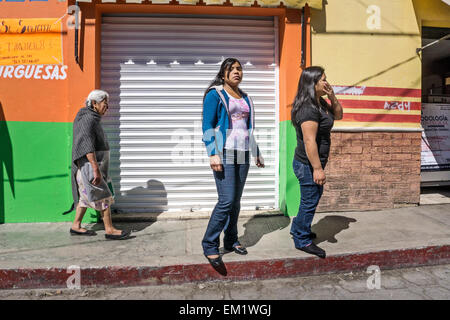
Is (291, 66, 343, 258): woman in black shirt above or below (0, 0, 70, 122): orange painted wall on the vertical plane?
below

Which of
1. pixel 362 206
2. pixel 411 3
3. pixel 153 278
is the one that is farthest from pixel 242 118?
pixel 411 3

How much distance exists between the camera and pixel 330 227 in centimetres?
461

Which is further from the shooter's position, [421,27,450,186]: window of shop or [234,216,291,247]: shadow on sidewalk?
[421,27,450,186]: window of shop

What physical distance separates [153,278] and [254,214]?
2.16 m

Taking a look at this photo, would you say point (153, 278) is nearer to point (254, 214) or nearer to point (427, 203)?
point (254, 214)

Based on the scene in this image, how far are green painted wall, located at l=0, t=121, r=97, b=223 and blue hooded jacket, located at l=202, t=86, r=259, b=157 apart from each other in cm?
233

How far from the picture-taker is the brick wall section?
5.25 metres

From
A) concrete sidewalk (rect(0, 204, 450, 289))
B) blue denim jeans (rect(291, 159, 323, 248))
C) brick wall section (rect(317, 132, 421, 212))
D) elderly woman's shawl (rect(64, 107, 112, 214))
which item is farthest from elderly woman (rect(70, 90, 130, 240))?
brick wall section (rect(317, 132, 421, 212))

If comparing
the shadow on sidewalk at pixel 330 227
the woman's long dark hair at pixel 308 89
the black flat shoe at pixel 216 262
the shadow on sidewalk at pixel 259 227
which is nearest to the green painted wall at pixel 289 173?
the shadow on sidewalk at pixel 259 227

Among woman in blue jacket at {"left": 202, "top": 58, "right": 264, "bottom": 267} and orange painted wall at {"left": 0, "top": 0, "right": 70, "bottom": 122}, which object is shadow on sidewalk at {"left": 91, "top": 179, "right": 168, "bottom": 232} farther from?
woman in blue jacket at {"left": 202, "top": 58, "right": 264, "bottom": 267}

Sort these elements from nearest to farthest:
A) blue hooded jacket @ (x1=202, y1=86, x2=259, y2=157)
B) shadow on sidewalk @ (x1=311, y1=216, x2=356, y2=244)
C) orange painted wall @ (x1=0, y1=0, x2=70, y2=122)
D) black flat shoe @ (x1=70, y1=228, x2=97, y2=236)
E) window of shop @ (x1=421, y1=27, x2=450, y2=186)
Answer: blue hooded jacket @ (x1=202, y1=86, x2=259, y2=157)
shadow on sidewalk @ (x1=311, y1=216, x2=356, y2=244)
black flat shoe @ (x1=70, y1=228, x2=97, y2=236)
orange painted wall @ (x1=0, y1=0, x2=70, y2=122)
window of shop @ (x1=421, y1=27, x2=450, y2=186)

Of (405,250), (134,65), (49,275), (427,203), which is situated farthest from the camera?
(427,203)

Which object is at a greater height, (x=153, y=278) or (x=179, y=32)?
(x=179, y=32)
